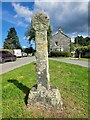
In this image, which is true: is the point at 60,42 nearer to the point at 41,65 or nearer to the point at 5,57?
the point at 5,57

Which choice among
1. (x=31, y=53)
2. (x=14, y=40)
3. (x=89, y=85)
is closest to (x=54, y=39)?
(x=31, y=53)

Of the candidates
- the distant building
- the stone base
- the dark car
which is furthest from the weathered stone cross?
the distant building

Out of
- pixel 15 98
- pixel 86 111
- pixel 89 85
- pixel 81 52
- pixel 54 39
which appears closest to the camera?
pixel 86 111

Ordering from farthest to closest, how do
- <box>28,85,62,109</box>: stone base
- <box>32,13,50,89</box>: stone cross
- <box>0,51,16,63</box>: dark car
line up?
<box>0,51,16,63</box>: dark car < <box>32,13,50,89</box>: stone cross < <box>28,85,62,109</box>: stone base

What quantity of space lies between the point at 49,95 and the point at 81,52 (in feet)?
130

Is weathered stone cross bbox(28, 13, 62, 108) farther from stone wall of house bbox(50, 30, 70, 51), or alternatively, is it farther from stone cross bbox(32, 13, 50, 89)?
stone wall of house bbox(50, 30, 70, 51)

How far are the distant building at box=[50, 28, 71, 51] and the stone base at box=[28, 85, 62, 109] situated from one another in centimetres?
5309

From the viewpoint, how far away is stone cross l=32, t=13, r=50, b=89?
6.14 m

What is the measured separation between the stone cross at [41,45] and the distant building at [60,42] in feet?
174

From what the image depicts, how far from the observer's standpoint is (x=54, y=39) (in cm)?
5978

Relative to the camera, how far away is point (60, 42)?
194 feet

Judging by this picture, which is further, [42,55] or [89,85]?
[89,85]

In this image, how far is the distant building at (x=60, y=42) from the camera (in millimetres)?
59188

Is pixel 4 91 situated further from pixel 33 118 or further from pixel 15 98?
pixel 33 118
